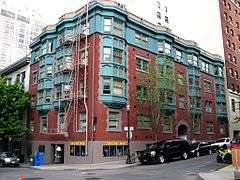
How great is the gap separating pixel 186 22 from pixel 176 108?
22687mm

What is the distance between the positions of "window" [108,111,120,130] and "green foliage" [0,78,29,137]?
12364 mm

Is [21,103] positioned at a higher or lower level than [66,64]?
lower

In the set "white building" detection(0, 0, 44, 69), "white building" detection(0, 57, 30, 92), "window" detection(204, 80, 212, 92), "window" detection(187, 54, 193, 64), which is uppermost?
"white building" detection(0, 0, 44, 69)

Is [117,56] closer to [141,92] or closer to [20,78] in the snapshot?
[141,92]

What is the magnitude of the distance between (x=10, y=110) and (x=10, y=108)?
13.5 inches

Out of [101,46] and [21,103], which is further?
[21,103]

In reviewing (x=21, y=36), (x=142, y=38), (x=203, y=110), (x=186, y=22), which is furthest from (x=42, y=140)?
(x=21, y=36)

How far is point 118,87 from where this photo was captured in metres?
33.1

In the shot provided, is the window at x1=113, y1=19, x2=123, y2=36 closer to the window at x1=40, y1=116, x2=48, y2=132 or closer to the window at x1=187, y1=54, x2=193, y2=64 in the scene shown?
the window at x1=40, y1=116, x2=48, y2=132

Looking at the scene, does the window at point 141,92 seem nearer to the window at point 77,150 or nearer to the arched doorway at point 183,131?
the window at point 77,150

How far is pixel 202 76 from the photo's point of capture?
1923 inches

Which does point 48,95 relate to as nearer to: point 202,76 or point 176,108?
point 176,108

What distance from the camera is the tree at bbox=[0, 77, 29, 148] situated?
37.5 meters

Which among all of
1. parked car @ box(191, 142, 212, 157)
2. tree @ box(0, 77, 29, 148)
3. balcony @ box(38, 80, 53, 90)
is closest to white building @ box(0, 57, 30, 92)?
tree @ box(0, 77, 29, 148)
